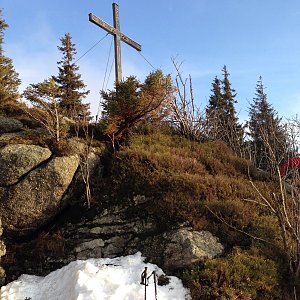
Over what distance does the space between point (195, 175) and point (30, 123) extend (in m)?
5.73

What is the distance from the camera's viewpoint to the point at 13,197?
9523mm

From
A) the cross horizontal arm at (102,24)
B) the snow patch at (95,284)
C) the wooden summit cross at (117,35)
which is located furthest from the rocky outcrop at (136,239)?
the cross horizontal arm at (102,24)

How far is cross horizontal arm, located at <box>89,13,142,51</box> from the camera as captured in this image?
43.1ft

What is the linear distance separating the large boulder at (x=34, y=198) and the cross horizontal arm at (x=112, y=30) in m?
5.67

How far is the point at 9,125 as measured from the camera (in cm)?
1228

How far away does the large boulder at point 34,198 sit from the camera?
31.2 ft

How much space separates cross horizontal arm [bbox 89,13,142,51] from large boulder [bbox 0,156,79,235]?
18.6 ft

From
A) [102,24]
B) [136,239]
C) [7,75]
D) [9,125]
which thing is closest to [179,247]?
[136,239]

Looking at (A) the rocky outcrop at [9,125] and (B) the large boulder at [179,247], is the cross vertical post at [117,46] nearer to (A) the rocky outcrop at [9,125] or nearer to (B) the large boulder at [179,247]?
(A) the rocky outcrop at [9,125]

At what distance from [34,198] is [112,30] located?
278 inches

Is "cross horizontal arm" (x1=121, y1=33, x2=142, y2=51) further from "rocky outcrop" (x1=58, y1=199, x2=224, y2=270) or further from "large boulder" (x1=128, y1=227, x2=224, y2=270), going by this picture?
"large boulder" (x1=128, y1=227, x2=224, y2=270)

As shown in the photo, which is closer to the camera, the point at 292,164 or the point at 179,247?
the point at 179,247

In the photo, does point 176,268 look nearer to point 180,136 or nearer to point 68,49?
point 180,136

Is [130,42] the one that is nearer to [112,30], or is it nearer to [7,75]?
[112,30]
